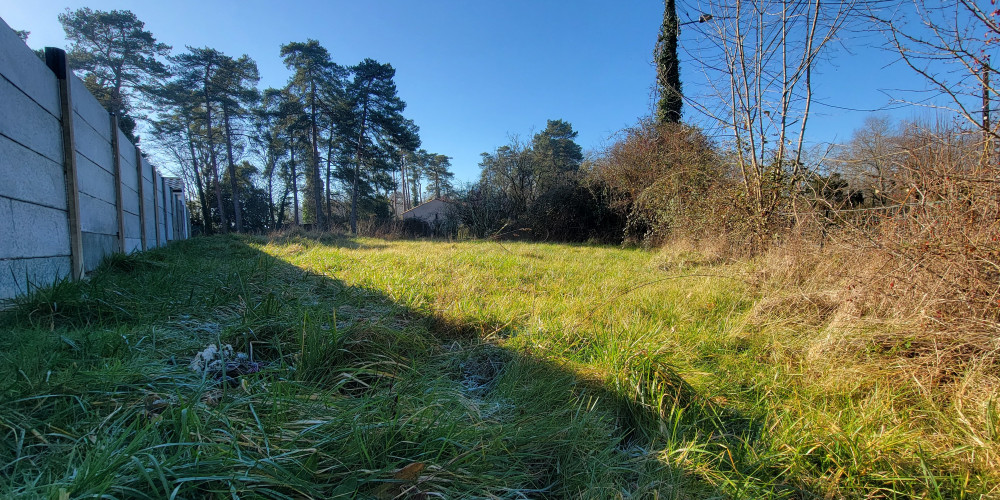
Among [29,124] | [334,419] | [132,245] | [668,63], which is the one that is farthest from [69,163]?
[668,63]

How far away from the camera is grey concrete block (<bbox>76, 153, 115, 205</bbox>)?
350 centimetres

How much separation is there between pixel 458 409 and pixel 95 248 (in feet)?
15.1

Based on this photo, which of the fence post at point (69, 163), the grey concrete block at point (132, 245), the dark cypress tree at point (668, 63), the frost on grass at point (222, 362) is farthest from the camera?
the dark cypress tree at point (668, 63)

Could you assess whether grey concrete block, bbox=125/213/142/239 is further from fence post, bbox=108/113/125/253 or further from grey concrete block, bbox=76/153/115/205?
grey concrete block, bbox=76/153/115/205

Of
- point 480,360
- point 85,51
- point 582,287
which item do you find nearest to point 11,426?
point 480,360

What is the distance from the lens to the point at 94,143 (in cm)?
400

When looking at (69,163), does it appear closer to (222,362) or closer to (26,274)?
(26,274)

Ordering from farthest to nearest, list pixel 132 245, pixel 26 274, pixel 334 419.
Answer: pixel 132 245 → pixel 26 274 → pixel 334 419

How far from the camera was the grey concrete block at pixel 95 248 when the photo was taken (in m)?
3.49

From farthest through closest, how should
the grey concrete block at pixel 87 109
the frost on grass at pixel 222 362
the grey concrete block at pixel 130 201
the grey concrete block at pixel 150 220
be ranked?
the grey concrete block at pixel 150 220
the grey concrete block at pixel 130 201
the grey concrete block at pixel 87 109
the frost on grass at pixel 222 362

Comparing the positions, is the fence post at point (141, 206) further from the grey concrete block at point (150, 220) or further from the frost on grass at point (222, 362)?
the frost on grass at point (222, 362)

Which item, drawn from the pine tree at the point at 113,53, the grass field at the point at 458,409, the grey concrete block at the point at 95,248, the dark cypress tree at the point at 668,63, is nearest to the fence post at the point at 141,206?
the grey concrete block at the point at 95,248

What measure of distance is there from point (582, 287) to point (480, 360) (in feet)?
6.57

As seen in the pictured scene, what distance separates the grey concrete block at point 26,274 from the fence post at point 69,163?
0.26m
